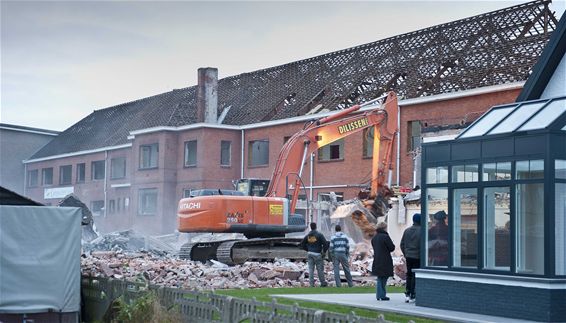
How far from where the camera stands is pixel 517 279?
15.8 meters

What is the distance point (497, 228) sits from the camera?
1661 cm

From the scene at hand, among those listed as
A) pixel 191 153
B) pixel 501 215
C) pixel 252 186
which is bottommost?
pixel 501 215

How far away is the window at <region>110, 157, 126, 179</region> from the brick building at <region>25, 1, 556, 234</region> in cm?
8

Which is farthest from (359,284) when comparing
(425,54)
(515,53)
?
(425,54)

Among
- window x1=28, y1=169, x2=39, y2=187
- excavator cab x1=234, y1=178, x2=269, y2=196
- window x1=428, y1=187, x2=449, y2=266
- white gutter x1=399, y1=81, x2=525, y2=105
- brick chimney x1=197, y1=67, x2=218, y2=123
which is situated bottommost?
window x1=428, y1=187, x2=449, y2=266

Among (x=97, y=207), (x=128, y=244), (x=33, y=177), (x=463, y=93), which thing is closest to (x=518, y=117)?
(x=463, y=93)

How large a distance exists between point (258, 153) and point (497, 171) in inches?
1363

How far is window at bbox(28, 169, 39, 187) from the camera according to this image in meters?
72.6

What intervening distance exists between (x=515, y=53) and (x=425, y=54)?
5.97 m

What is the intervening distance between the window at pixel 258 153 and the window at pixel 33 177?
90.1 feet

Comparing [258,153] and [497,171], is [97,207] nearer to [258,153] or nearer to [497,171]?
[258,153]

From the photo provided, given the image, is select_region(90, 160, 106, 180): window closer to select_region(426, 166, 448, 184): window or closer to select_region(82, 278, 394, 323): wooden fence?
select_region(82, 278, 394, 323): wooden fence

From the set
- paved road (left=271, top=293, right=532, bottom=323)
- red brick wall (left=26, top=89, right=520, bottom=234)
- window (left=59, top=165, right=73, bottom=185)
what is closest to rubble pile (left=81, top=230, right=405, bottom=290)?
paved road (left=271, top=293, right=532, bottom=323)

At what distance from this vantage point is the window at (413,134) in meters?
40.3
